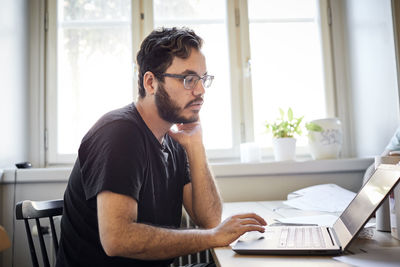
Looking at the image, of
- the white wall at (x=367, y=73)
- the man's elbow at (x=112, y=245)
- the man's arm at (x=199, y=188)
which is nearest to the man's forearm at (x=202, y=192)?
the man's arm at (x=199, y=188)

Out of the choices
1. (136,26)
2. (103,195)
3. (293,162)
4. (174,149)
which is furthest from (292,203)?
(136,26)

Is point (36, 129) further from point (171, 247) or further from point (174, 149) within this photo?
point (171, 247)

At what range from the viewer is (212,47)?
2287 millimetres

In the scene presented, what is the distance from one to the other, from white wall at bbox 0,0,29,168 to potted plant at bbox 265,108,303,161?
1386 mm

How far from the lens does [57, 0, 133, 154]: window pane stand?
2213 millimetres

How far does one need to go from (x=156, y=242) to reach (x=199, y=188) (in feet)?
1.53

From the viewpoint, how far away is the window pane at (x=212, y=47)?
7.34 feet

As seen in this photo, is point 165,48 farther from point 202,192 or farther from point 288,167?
point 288,167

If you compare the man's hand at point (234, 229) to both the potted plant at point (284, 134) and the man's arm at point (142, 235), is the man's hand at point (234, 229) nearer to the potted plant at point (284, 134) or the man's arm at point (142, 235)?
the man's arm at point (142, 235)

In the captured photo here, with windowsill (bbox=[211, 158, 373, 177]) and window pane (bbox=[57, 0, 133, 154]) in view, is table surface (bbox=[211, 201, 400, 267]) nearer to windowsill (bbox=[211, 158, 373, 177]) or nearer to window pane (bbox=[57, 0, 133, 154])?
windowsill (bbox=[211, 158, 373, 177])

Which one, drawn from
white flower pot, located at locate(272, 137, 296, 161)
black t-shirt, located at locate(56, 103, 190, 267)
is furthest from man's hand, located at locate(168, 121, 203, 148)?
white flower pot, located at locate(272, 137, 296, 161)

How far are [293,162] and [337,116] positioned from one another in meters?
0.54

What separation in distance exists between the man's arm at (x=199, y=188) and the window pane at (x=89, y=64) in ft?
2.99

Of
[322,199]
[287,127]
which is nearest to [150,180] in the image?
[322,199]
